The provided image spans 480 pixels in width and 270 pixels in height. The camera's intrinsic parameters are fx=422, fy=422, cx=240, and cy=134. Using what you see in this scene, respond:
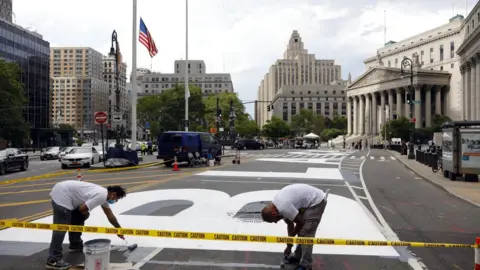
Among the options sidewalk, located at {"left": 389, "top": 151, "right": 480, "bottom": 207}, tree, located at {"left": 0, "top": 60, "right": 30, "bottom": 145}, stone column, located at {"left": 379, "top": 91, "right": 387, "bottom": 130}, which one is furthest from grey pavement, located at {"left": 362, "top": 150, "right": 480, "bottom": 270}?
stone column, located at {"left": 379, "top": 91, "right": 387, "bottom": 130}

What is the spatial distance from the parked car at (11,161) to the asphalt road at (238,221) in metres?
7.93

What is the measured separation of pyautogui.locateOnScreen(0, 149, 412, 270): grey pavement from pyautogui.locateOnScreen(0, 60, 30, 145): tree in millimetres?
38744

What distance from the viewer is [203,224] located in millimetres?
9258

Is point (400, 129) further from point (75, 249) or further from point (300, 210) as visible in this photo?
point (75, 249)

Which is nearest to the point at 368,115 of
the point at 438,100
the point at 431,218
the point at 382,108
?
the point at 382,108

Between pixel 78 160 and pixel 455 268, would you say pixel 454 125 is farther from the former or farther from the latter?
pixel 78 160

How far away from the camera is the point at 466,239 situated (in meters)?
8.45

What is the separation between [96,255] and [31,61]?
99339 millimetres

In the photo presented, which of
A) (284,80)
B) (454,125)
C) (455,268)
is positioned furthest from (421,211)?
(284,80)

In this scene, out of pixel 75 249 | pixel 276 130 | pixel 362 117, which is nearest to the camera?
pixel 75 249

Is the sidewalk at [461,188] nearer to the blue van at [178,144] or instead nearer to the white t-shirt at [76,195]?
the white t-shirt at [76,195]

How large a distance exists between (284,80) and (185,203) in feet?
622

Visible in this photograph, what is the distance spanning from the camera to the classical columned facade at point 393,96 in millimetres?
100188

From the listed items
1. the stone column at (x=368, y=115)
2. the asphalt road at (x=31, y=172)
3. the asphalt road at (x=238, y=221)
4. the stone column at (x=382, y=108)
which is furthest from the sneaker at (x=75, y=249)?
the stone column at (x=368, y=115)
